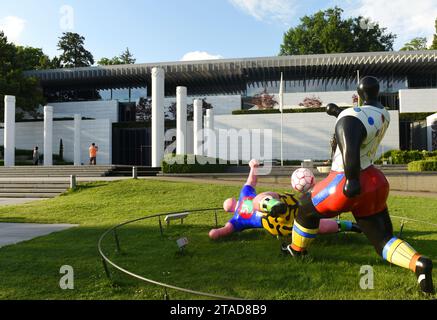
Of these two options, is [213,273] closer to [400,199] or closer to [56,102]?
[400,199]

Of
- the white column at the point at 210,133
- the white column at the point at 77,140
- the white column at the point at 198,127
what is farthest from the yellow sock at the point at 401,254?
the white column at the point at 77,140

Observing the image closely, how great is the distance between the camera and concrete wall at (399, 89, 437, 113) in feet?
102

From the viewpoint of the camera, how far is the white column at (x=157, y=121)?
2245 centimetres

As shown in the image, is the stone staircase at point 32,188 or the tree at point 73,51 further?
the tree at point 73,51

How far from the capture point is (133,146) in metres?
34.5

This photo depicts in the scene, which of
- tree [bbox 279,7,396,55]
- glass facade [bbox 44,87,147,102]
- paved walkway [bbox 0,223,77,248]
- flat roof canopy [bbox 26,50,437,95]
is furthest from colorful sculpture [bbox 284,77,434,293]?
tree [bbox 279,7,396,55]

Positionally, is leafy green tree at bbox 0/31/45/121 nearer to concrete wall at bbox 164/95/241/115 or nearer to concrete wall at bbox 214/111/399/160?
concrete wall at bbox 164/95/241/115

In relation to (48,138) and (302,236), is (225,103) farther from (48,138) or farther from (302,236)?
(302,236)

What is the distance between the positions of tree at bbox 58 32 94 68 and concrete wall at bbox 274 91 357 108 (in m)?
39.9

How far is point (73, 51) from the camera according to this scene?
59812mm

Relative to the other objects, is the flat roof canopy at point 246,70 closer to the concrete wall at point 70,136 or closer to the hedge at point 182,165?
the concrete wall at point 70,136

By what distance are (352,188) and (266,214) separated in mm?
2167

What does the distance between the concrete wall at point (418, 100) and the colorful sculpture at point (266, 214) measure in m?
28.5

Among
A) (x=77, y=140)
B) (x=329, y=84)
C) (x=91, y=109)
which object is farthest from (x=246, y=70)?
(x=77, y=140)
